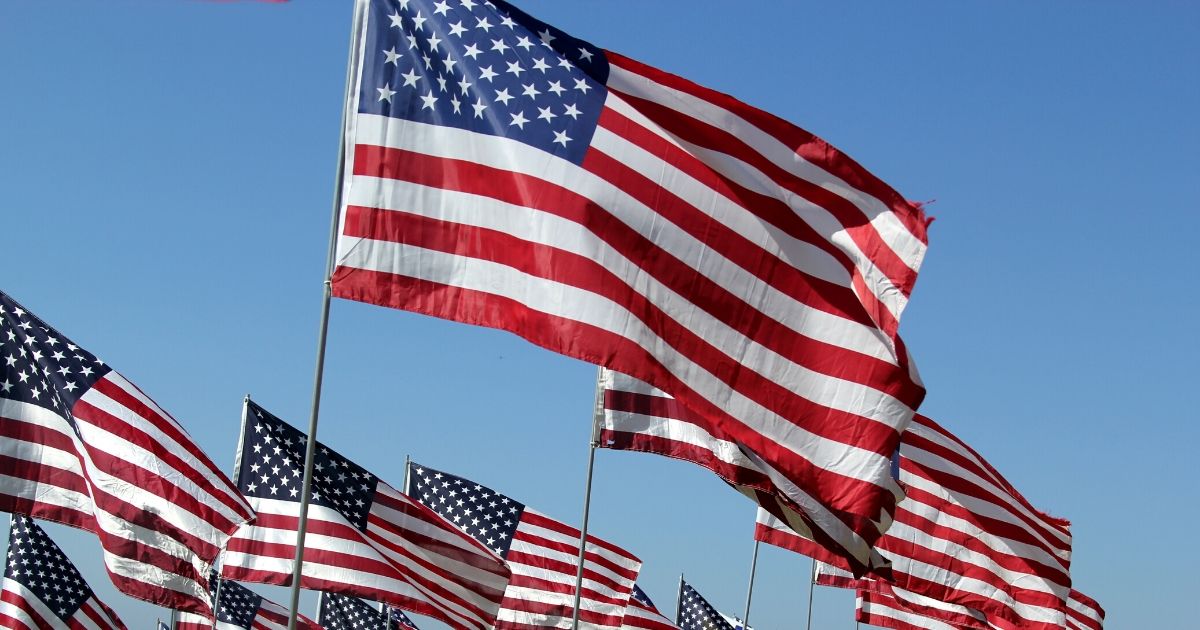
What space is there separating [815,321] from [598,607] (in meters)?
19.0

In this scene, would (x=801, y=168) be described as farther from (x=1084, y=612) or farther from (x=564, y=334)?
(x=1084, y=612)

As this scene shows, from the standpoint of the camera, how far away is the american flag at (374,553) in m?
23.7

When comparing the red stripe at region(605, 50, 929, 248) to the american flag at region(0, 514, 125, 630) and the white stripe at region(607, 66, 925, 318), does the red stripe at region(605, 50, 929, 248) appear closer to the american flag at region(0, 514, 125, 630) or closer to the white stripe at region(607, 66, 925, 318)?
the white stripe at region(607, 66, 925, 318)

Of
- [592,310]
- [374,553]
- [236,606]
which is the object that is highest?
[236,606]

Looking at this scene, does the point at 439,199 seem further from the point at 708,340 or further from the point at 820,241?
the point at 820,241

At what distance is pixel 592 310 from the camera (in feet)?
42.1

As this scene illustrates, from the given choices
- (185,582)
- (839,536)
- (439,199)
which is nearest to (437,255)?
(439,199)

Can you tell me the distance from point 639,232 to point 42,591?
18.2m

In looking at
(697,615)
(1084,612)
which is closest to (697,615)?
(697,615)

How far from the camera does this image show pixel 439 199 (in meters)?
12.7

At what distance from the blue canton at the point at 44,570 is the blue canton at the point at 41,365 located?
7056 mm

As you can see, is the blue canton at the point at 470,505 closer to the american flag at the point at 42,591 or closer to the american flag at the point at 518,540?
the american flag at the point at 518,540

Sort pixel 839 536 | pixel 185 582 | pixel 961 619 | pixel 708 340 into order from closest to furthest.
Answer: pixel 708 340
pixel 839 536
pixel 185 582
pixel 961 619

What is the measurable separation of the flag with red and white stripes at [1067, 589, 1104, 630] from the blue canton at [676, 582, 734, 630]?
10.6m
